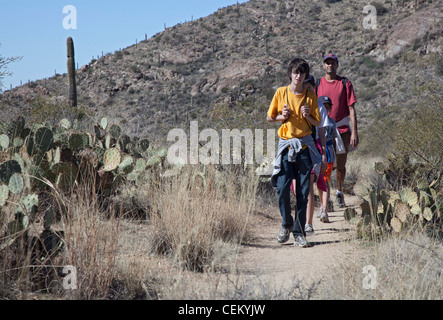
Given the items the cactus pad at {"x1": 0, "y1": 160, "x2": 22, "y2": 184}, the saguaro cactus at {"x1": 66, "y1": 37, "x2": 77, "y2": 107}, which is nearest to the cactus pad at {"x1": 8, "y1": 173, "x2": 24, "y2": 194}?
the cactus pad at {"x1": 0, "y1": 160, "x2": 22, "y2": 184}

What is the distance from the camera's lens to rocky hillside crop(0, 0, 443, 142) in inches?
1194

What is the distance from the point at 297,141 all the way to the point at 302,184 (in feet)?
1.52

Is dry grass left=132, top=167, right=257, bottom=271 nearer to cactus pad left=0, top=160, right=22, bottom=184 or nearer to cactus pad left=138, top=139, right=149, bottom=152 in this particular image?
cactus pad left=0, top=160, right=22, bottom=184

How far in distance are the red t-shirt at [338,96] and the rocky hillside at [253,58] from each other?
19863 millimetres

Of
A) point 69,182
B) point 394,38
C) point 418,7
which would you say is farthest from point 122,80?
point 69,182

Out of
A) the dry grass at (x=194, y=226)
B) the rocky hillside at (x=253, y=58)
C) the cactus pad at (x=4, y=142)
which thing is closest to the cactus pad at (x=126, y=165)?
the dry grass at (x=194, y=226)

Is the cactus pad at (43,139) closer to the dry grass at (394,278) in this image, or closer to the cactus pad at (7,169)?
the cactus pad at (7,169)

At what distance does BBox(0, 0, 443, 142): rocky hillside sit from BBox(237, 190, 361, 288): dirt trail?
820 inches

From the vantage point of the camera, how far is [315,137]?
199 inches

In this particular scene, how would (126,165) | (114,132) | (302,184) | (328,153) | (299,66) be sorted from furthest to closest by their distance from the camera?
(114,132) → (328,153) → (126,165) → (302,184) → (299,66)

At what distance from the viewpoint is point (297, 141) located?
473cm

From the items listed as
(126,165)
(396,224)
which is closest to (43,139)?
(126,165)

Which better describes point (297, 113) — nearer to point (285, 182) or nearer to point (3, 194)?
point (285, 182)
